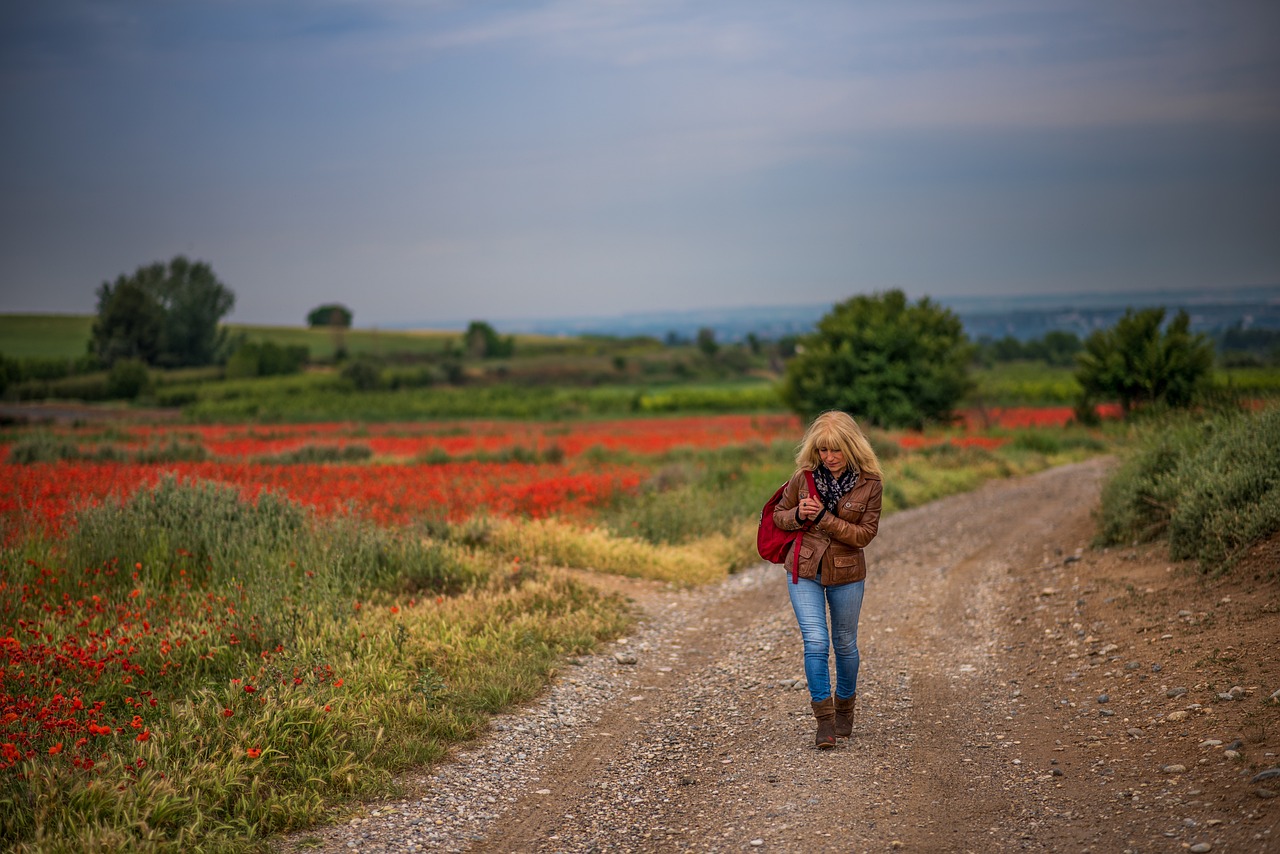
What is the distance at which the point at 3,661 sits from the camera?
6531 millimetres

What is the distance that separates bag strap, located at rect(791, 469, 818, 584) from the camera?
581 cm

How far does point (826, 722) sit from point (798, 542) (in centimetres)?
116

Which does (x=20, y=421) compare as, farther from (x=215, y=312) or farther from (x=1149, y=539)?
(x=215, y=312)

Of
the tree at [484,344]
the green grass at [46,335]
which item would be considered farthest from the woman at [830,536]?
the tree at [484,344]

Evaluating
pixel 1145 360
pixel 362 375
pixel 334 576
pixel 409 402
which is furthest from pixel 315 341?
pixel 334 576

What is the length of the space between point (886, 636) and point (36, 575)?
853 centimetres

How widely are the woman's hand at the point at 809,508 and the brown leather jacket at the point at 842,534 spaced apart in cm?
8

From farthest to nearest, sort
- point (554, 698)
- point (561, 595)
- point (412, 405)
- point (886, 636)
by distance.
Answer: point (412, 405)
point (561, 595)
point (886, 636)
point (554, 698)

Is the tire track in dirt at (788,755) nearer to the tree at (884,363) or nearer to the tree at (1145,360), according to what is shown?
the tree at (884,363)

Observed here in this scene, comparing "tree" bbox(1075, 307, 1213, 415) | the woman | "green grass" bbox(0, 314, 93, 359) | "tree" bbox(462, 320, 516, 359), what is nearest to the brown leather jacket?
the woman

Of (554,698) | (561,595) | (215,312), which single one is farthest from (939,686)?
(215,312)

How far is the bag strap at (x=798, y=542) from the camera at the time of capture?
5.81 meters

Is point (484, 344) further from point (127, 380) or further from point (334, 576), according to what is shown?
point (334, 576)

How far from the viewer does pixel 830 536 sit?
575 cm
